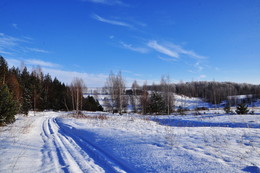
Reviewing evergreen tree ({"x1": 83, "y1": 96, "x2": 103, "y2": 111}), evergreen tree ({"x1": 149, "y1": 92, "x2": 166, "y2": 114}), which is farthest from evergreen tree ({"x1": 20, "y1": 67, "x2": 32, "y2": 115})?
evergreen tree ({"x1": 149, "y1": 92, "x2": 166, "y2": 114})

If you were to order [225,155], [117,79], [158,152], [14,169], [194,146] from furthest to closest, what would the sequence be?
[117,79], [194,146], [158,152], [225,155], [14,169]

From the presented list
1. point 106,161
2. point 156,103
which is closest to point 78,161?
point 106,161

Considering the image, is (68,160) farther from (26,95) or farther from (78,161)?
(26,95)

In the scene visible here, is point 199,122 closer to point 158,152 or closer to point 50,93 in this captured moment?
point 158,152

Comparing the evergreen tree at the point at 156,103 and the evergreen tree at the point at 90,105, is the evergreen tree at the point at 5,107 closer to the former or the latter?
the evergreen tree at the point at 156,103

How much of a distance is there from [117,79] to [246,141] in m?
31.6

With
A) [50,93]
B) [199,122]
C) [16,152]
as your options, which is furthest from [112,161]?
[50,93]

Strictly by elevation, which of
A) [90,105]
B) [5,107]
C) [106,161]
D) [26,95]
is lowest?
[90,105]

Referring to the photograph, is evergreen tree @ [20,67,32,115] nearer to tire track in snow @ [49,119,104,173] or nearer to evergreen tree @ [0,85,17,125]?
evergreen tree @ [0,85,17,125]

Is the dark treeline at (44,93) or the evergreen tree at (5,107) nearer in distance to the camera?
the evergreen tree at (5,107)

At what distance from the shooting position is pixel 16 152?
5.31m

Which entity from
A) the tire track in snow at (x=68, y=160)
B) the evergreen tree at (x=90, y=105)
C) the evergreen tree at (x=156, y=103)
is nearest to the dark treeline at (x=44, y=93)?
the evergreen tree at (x=90, y=105)

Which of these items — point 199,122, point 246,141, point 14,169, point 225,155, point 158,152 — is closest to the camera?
point 14,169

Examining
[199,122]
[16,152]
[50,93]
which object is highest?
[50,93]
